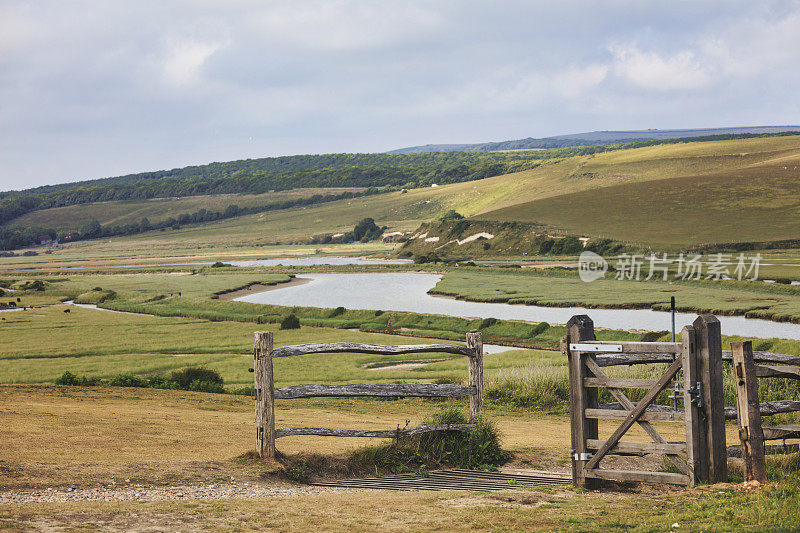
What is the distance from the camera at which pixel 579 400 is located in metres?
10.6

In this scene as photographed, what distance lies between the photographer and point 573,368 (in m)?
10.7

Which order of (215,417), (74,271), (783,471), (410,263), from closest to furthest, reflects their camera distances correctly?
(783,471) → (215,417) → (410,263) → (74,271)

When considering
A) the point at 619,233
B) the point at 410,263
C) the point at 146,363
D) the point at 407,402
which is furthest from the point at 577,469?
the point at 410,263

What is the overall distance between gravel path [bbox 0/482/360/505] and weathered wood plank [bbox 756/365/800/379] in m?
5.62

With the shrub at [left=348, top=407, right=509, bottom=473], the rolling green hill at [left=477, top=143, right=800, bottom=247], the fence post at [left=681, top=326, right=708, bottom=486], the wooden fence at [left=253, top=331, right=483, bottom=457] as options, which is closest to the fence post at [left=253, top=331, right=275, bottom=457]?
the wooden fence at [left=253, top=331, right=483, bottom=457]

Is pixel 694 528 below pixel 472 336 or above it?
below

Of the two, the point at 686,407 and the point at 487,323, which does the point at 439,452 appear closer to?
the point at 686,407

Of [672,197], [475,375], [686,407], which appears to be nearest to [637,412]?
[686,407]

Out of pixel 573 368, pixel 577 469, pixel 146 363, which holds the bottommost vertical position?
pixel 146 363

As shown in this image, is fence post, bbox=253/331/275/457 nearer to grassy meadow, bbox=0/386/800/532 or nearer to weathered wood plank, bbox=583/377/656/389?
grassy meadow, bbox=0/386/800/532

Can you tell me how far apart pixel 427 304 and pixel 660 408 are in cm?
5866

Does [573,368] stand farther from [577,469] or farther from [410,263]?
[410,263]

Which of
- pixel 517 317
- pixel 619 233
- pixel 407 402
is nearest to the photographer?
pixel 407 402

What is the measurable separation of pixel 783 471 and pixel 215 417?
12058 mm
